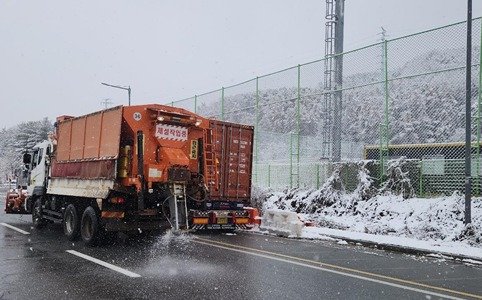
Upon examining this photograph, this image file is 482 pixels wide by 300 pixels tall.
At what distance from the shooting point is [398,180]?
17.3 metres

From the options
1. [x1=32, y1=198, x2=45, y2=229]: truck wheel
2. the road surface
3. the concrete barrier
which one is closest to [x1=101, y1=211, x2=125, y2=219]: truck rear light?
the road surface

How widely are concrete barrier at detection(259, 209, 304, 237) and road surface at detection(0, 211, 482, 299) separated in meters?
2.22

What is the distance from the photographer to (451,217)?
14750 millimetres

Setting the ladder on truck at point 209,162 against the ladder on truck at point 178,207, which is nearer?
the ladder on truck at point 178,207

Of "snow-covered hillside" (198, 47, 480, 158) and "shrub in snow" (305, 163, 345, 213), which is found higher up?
"snow-covered hillside" (198, 47, 480, 158)

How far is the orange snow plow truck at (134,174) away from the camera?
1173 centimetres

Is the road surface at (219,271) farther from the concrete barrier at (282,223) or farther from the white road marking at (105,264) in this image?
the concrete barrier at (282,223)

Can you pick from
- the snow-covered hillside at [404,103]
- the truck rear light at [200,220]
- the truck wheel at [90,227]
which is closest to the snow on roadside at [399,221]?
the snow-covered hillside at [404,103]

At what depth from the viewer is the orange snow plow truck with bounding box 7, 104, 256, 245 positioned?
11734 millimetres

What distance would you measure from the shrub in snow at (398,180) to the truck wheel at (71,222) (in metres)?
10.3

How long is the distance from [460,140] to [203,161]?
8.19 metres

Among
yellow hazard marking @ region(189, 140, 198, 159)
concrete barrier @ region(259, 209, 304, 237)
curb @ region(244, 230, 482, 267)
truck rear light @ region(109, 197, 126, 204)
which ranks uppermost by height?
yellow hazard marking @ region(189, 140, 198, 159)

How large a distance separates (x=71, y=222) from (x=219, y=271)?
6067 millimetres

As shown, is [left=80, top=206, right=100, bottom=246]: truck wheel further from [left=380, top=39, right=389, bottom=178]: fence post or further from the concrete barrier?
[left=380, top=39, right=389, bottom=178]: fence post
